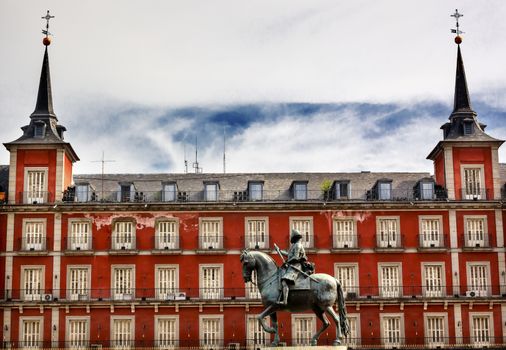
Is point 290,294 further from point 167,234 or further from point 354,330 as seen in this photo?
point 167,234

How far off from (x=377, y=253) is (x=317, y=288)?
3168cm

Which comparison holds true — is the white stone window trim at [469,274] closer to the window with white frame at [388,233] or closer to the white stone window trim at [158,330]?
the window with white frame at [388,233]

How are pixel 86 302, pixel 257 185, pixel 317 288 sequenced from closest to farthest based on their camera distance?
pixel 317 288
pixel 86 302
pixel 257 185

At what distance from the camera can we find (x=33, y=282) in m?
59.8

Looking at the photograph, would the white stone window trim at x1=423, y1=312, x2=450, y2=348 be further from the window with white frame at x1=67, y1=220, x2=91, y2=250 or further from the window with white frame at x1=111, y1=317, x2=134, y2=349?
the window with white frame at x1=67, y1=220, x2=91, y2=250

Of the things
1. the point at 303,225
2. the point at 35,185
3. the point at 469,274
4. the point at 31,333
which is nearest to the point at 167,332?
the point at 31,333

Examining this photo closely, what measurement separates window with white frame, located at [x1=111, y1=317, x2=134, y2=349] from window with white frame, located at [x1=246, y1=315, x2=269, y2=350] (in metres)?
7.70

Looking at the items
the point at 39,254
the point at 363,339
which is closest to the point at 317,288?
the point at 363,339

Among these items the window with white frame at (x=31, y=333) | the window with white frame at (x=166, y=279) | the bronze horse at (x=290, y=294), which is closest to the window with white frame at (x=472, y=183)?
the window with white frame at (x=166, y=279)

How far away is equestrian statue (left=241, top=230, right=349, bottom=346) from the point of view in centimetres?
2969

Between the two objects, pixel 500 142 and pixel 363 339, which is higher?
pixel 500 142

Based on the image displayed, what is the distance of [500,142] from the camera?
62.2 m

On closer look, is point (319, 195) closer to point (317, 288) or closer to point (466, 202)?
point (466, 202)

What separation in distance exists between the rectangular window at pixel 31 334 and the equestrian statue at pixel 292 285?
32482 mm
